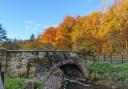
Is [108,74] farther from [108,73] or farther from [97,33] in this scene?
[97,33]

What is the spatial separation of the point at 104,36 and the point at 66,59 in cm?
1630

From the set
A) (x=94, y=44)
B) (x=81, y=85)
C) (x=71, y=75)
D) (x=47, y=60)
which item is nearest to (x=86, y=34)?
(x=94, y=44)

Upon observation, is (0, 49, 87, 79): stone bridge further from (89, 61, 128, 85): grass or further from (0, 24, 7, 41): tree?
(0, 24, 7, 41): tree

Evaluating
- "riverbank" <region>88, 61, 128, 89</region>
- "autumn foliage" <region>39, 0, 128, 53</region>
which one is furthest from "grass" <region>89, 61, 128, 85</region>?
"autumn foliage" <region>39, 0, 128, 53</region>

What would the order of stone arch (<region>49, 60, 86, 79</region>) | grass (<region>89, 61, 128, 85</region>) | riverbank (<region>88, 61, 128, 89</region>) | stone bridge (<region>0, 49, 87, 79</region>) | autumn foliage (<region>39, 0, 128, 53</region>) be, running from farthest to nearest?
autumn foliage (<region>39, 0, 128, 53</region>) < grass (<region>89, 61, 128, 85</region>) < riverbank (<region>88, 61, 128, 89</region>) < stone arch (<region>49, 60, 86, 79</region>) < stone bridge (<region>0, 49, 87, 79</region>)

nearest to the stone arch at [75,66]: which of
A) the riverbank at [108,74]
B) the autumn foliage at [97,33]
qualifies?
the riverbank at [108,74]

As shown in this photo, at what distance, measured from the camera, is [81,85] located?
17125 mm

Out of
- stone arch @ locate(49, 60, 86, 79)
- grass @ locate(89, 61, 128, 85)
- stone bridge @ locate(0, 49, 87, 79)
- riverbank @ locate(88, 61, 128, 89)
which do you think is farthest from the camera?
grass @ locate(89, 61, 128, 85)

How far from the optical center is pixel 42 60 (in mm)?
13633

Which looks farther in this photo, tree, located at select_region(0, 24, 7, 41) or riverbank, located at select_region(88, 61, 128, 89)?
tree, located at select_region(0, 24, 7, 41)

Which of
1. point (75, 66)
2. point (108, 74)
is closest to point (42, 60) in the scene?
point (75, 66)

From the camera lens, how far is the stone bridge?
1159 centimetres

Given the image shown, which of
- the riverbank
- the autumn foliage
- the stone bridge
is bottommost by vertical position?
the riverbank

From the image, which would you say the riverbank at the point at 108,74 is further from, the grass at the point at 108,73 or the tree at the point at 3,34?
the tree at the point at 3,34
